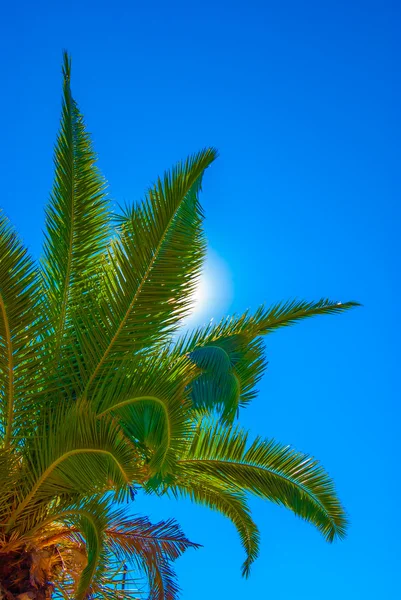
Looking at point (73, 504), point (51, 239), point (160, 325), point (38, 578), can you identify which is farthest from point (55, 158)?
point (38, 578)

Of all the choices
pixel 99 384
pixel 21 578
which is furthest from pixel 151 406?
pixel 21 578

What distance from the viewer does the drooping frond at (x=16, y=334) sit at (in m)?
6.32

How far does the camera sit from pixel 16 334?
6.45m

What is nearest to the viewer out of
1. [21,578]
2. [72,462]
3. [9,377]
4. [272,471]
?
[72,462]

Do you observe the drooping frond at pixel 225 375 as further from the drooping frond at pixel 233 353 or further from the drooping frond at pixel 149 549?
the drooping frond at pixel 149 549

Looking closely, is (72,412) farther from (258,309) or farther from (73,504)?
(258,309)

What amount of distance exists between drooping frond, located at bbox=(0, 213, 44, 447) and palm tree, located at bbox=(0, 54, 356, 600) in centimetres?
1

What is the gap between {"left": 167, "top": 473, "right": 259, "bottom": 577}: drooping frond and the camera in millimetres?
8562

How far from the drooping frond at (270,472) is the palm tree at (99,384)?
2 cm

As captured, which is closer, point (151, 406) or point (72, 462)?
point (72, 462)

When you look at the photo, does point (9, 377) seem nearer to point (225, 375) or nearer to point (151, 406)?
point (151, 406)

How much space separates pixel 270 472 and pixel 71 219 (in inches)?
149

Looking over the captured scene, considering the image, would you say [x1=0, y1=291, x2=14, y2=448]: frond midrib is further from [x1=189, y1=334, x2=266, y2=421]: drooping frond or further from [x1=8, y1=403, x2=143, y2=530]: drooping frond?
[x1=189, y1=334, x2=266, y2=421]: drooping frond

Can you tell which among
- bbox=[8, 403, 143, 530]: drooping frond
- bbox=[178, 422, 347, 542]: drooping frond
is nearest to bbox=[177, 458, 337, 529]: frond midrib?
bbox=[178, 422, 347, 542]: drooping frond
